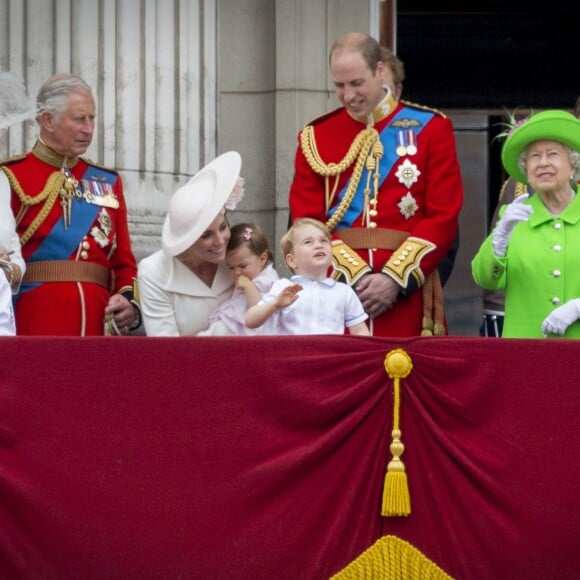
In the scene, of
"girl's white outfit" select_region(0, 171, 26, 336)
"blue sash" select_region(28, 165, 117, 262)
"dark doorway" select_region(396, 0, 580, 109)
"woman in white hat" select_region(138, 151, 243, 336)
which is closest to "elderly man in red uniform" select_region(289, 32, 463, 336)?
"woman in white hat" select_region(138, 151, 243, 336)

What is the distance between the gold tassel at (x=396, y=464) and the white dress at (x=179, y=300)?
114cm

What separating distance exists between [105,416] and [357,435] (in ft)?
2.49

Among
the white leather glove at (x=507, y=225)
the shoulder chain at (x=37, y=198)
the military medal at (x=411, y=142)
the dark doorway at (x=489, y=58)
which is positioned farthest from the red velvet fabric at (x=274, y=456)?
the dark doorway at (x=489, y=58)

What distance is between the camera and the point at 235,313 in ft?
22.8

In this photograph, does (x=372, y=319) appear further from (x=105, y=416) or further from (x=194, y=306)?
(x=105, y=416)

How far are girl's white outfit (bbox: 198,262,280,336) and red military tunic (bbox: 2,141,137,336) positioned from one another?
52cm

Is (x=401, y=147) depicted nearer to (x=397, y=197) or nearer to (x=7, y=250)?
(x=397, y=197)

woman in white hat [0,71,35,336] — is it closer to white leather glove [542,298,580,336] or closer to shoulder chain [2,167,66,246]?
shoulder chain [2,167,66,246]

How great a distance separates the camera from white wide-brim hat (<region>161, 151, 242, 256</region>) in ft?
22.6

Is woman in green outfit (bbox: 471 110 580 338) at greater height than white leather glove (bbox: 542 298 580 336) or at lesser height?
greater

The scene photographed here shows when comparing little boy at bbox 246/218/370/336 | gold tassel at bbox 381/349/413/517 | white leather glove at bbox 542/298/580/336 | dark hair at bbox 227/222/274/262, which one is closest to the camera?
gold tassel at bbox 381/349/413/517

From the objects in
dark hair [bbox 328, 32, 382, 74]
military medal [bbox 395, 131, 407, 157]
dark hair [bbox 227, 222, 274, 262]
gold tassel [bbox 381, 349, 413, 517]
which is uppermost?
dark hair [bbox 328, 32, 382, 74]

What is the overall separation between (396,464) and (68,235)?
1891 millimetres

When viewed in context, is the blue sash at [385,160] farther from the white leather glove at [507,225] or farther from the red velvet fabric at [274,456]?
the red velvet fabric at [274,456]
